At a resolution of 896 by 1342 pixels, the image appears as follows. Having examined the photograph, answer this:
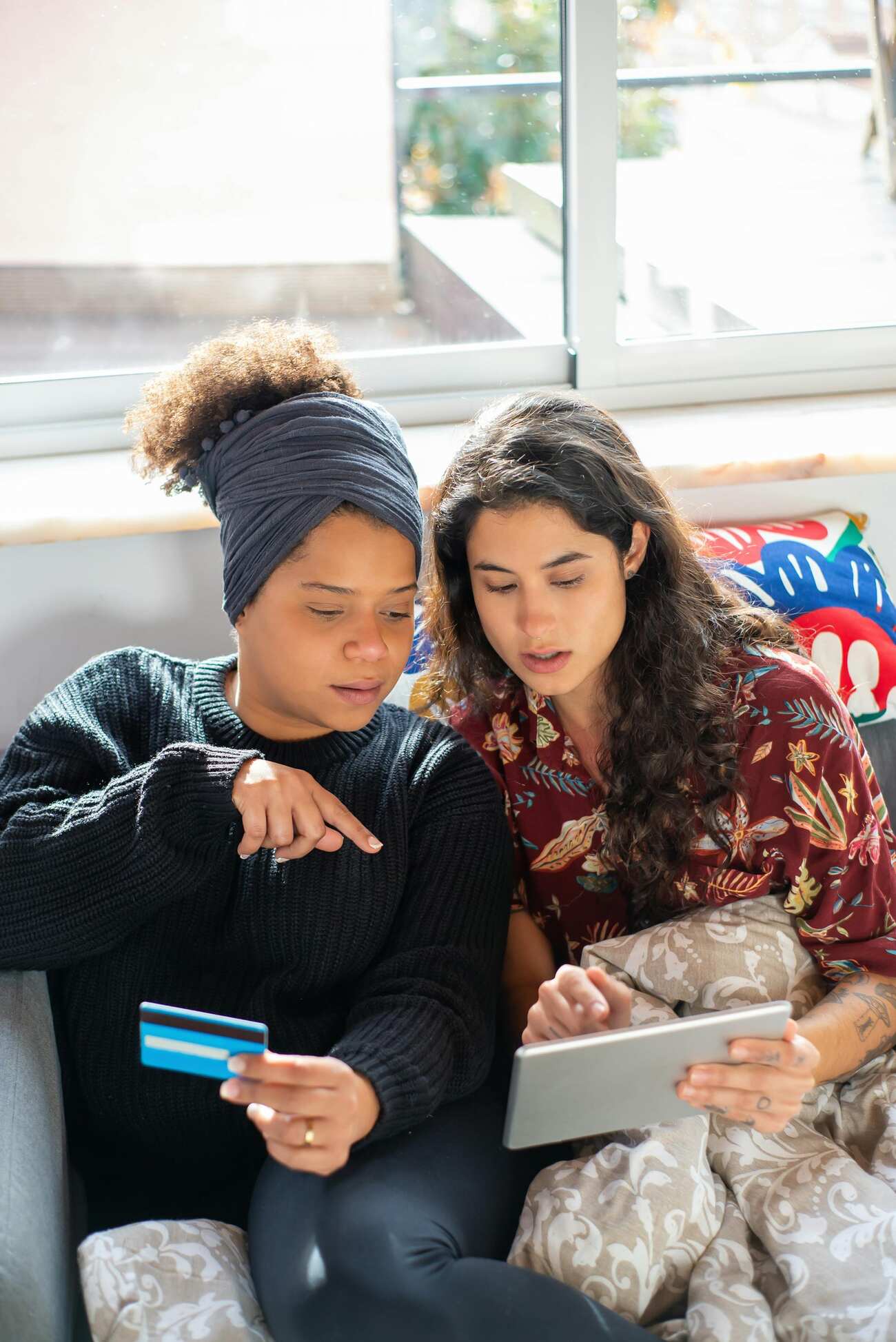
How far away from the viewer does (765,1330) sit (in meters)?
1.07

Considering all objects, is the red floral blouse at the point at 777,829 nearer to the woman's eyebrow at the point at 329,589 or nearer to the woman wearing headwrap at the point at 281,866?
the woman wearing headwrap at the point at 281,866

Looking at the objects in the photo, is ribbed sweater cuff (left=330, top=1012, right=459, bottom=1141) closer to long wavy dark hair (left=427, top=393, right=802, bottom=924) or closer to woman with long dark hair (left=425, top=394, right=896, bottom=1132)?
woman with long dark hair (left=425, top=394, right=896, bottom=1132)

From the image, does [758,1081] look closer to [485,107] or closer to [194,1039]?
[194,1039]

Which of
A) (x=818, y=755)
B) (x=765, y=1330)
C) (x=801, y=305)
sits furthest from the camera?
(x=801, y=305)

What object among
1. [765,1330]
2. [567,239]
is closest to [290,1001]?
[765,1330]

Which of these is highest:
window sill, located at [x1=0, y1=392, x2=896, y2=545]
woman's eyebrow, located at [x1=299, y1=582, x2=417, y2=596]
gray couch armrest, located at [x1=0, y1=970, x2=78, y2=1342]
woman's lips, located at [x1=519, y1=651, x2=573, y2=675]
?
woman's eyebrow, located at [x1=299, y1=582, x2=417, y2=596]

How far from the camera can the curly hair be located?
1354 mm

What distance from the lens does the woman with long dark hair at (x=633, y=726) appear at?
1.33 m

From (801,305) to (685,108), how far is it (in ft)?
1.26

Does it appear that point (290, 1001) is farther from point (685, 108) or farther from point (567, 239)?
point (685, 108)

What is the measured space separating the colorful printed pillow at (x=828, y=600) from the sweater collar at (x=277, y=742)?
0.56 metres

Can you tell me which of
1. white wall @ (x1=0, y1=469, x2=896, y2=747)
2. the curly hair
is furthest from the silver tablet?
white wall @ (x1=0, y1=469, x2=896, y2=747)

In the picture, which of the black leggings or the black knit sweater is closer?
the black leggings

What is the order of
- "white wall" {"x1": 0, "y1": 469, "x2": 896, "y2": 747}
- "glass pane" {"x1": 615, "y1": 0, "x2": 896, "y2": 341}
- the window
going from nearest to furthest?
"white wall" {"x1": 0, "y1": 469, "x2": 896, "y2": 747} → the window → "glass pane" {"x1": 615, "y1": 0, "x2": 896, "y2": 341}
